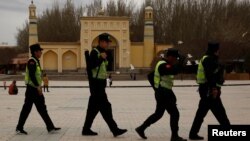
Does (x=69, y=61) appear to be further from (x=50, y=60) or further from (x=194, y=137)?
(x=194, y=137)

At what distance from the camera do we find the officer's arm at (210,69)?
867cm

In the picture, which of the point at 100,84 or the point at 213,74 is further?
the point at 100,84

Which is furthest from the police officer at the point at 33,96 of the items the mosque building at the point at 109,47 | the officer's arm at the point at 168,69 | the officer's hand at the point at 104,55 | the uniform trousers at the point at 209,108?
the mosque building at the point at 109,47

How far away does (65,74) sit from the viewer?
186ft

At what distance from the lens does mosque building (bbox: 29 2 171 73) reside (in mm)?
57781

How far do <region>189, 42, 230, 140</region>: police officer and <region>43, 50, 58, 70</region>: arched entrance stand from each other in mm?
50724

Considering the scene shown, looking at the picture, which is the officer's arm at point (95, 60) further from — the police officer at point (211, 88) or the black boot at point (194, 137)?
the black boot at point (194, 137)

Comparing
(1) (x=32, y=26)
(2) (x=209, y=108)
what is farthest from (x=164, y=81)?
(1) (x=32, y=26)

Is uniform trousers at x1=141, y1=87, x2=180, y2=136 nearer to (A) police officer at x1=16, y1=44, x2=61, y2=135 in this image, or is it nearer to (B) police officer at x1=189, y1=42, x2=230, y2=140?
(B) police officer at x1=189, y1=42, x2=230, y2=140

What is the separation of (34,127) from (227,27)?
5420 centimetres

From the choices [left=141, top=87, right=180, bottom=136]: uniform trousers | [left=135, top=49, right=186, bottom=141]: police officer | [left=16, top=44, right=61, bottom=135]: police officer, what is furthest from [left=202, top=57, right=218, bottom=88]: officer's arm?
[left=16, top=44, right=61, bottom=135]: police officer

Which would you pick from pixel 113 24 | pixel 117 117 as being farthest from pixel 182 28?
pixel 117 117

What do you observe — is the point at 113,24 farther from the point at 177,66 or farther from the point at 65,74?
the point at 177,66

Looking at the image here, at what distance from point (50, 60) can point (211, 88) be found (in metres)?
51.3
